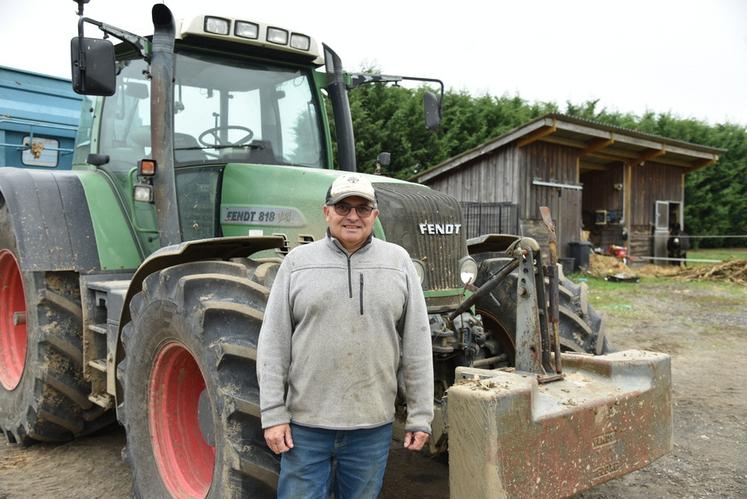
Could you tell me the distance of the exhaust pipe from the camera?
3.77 metres

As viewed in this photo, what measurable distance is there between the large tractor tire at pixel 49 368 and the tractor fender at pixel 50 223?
180 mm

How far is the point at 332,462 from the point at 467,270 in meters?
1.75

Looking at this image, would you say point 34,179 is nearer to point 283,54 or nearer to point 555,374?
point 283,54

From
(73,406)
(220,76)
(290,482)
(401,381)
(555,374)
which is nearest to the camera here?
(290,482)

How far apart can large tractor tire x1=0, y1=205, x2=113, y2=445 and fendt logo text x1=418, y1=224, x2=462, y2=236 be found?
234 centimetres

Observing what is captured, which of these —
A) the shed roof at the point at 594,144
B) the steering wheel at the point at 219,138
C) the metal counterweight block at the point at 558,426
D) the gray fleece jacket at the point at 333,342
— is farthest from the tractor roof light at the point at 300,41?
the shed roof at the point at 594,144

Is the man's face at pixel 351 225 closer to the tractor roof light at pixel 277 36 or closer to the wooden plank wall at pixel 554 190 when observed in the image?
the tractor roof light at pixel 277 36

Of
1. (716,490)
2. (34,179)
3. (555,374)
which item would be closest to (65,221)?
(34,179)

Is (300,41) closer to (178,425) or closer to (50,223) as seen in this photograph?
(50,223)

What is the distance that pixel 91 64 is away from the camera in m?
3.45

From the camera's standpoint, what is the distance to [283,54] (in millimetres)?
4477

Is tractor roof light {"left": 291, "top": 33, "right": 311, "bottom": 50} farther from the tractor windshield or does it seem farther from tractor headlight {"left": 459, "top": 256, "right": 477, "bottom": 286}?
tractor headlight {"left": 459, "top": 256, "right": 477, "bottom": 286}

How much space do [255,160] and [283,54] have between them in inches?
32.1

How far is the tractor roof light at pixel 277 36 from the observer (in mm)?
4191
